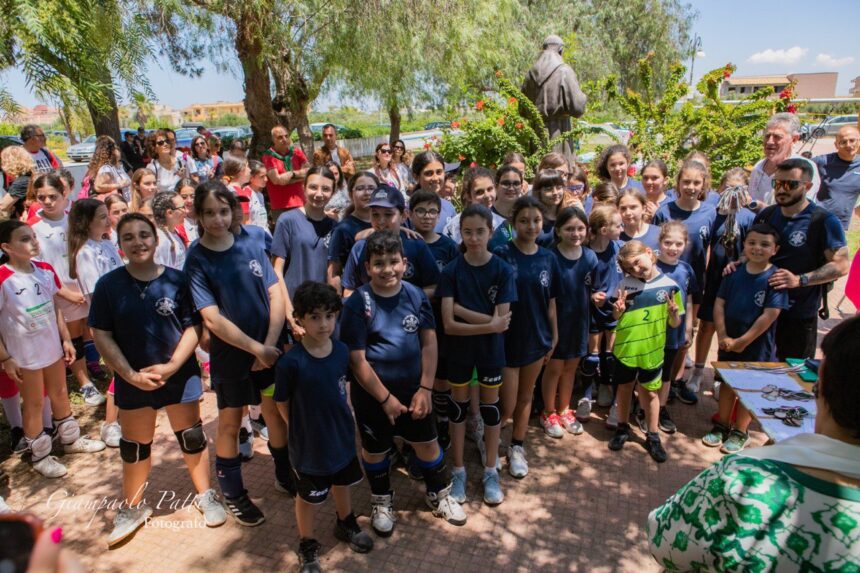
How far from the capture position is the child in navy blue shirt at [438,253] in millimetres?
3580

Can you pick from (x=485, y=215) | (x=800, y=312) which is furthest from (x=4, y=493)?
(x=800, y=312)

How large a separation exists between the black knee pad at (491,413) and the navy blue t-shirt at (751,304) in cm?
184

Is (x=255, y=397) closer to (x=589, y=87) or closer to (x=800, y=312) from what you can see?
(x=800, y=312)

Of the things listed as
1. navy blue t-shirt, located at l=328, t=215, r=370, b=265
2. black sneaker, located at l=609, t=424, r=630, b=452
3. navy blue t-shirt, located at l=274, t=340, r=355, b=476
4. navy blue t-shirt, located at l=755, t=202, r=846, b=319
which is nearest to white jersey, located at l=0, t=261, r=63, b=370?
navy blue t-shirt, located at l=328, t=215, r=370, b=265

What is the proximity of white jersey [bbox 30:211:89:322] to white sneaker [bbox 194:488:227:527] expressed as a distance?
224cm

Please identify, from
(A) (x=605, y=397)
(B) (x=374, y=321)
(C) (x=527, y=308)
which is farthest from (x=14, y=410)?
(A) (x=605, y=397)

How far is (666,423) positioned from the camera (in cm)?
427

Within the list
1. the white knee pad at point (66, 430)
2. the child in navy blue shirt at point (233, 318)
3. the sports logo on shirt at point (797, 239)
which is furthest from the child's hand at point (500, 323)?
the white knee pad at point (66, 430)

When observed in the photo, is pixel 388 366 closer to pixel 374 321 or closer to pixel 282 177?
pixel 374 321

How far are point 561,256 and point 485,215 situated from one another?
0.87 metres

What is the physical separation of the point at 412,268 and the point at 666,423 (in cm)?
244

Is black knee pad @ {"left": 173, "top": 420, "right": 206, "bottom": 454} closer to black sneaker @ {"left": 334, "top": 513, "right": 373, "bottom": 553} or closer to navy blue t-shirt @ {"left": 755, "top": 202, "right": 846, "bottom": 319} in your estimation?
black sneaker @ {"left": 334, "top": 513, "right": 373, "bottom": 553}

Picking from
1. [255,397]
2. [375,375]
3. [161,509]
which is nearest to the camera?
[375,375]

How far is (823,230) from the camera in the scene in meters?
3.76
